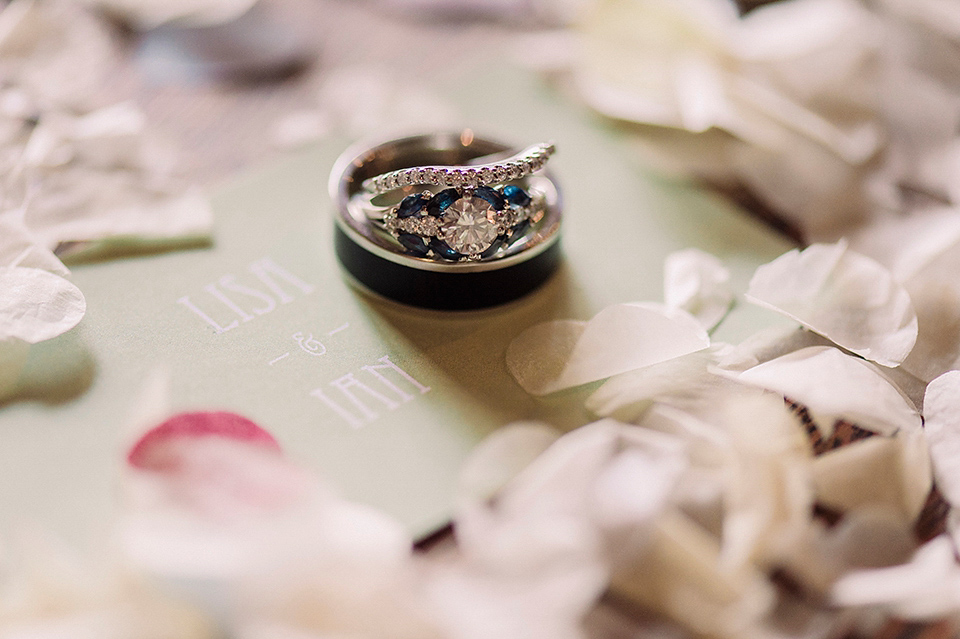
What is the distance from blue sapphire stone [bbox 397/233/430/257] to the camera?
0.61m

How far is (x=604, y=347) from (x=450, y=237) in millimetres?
141

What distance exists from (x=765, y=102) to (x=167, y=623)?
63 cm

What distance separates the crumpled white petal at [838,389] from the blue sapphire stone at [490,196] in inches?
8.6

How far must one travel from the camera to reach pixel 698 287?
61 centimetres

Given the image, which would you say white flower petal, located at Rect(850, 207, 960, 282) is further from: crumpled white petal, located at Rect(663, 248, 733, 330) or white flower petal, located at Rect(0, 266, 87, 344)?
white flower petal, located at Rect(0, 266, 87, 344)

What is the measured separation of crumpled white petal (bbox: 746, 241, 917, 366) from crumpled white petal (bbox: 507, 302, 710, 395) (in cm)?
7

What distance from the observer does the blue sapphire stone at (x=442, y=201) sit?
604 mm

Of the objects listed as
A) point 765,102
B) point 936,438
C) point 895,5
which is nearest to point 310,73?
point 765,102

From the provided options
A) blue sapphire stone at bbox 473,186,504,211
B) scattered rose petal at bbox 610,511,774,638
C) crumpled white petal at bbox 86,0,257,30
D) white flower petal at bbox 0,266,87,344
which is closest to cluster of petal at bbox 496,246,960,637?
scattered rose petal at bbox 610,511,774,638

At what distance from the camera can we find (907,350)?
53 cm

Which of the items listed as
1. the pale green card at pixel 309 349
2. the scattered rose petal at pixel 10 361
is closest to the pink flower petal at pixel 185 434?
the pale green card at pixel 309 349

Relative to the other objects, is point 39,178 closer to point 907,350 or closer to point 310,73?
point 310,73

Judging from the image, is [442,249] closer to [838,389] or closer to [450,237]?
[450,237]

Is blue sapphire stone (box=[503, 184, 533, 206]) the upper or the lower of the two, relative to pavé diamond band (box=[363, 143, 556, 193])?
lower
